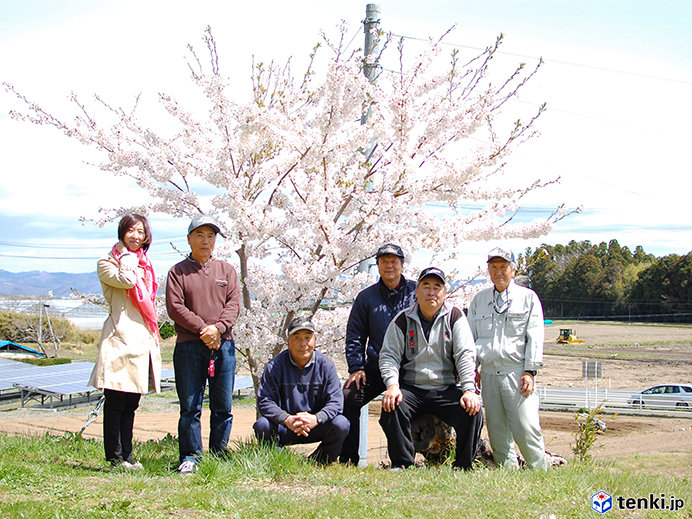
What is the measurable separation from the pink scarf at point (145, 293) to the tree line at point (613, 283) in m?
77.2

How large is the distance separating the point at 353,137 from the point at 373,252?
116 centimetres

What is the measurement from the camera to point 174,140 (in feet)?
22.4

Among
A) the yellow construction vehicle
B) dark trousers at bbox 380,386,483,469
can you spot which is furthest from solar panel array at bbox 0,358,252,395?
the yellow construction vehicle

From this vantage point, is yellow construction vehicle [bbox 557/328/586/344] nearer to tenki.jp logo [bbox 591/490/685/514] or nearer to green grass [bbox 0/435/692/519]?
green grass [bbox 0/435/692/519]

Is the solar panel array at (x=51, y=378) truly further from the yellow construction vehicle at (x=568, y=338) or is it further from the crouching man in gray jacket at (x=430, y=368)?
the yellow construction vehicle at (x=568, y=338)

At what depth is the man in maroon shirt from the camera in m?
4.59

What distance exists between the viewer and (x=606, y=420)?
21.8 metres

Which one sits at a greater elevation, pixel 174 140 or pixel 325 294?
pixel 174 140

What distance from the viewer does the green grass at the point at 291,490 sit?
346 cm

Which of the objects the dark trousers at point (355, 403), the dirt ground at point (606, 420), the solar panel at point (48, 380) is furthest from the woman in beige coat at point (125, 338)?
the solar panel at point (48, 380)

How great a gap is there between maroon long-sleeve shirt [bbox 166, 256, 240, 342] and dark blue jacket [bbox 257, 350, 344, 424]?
0.47 metres

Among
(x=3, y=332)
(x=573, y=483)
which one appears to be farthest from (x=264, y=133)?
(x=3, y=332)

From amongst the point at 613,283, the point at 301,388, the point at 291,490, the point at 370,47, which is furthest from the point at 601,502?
the point at 613,283

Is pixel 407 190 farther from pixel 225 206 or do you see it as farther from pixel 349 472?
pixel 349 472
